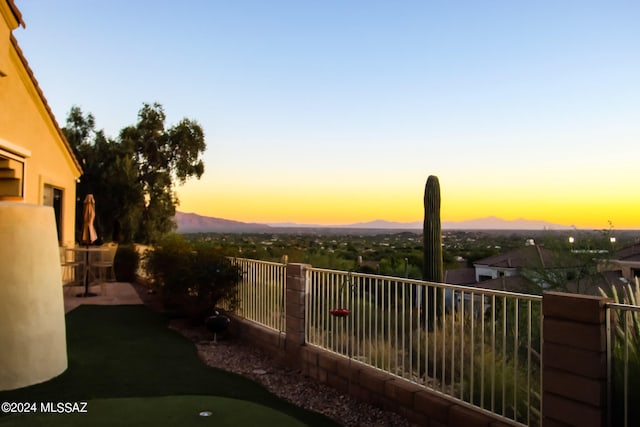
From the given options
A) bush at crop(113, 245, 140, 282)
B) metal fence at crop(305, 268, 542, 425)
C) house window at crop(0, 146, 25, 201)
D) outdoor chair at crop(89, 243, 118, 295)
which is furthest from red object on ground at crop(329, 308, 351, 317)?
bush at crop(113, 245, 140, 282)

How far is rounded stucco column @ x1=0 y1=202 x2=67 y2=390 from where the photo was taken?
196 inches

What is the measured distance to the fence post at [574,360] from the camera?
119 inches

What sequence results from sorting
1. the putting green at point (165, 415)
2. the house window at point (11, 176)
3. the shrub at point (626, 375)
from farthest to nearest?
the house window at point (11, 176)
the putting green at point (165, 415)
the shrub at point (626, 375)

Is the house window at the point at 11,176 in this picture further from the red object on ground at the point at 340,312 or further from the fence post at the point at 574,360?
the fence post at the point at 574,360

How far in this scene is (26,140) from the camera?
1037cm

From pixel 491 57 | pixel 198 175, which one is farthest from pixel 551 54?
pixel 198 175

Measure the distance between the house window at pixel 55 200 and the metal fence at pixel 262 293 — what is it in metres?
6.03

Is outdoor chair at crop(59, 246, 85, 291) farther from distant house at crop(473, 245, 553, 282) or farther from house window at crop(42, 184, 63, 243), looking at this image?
distant house at crop(473, 245, 553, 282)

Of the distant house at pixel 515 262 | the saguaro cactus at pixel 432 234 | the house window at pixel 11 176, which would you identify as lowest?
the distant house at pixel 515 262

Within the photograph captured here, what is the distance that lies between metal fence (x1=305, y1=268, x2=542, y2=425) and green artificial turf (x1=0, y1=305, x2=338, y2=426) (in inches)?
40.4

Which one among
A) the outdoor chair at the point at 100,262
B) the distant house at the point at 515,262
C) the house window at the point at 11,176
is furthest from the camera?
the outdoor chair at the point at 100,262

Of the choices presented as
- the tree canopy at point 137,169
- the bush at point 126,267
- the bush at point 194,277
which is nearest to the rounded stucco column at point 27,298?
the bush at point 194,277

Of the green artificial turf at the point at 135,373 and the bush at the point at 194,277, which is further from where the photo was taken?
the bush at the point at 194,277

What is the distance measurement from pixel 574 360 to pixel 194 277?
6.99 metres
